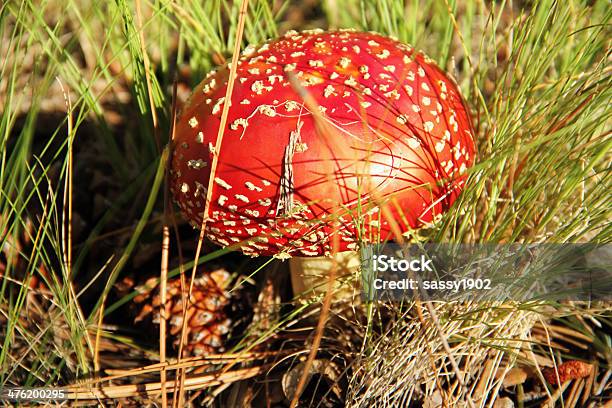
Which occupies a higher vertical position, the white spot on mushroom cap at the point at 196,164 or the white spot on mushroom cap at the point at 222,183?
the white spot on mushroom cap at the point at 196,164

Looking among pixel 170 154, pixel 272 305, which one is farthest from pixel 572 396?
pixel 170 154

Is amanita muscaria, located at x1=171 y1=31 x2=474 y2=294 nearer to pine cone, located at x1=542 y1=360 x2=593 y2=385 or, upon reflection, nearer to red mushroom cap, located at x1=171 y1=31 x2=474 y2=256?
red mushroom cap, located at x1=171 y1=31 x2=474 y2=256

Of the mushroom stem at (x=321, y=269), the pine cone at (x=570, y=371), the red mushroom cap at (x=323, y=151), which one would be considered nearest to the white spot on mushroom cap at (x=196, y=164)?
the red mushroom cap at (x=323, y=151)

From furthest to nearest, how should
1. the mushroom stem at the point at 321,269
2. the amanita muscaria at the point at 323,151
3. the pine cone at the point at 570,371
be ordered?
the mushroom stem at the point at 321,269
the pine cone at the point at 570,371
the amanita muscaria at the point at 323,151

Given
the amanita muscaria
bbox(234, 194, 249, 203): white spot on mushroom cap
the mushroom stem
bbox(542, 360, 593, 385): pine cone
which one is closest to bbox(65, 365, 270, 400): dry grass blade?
the mushroom stem

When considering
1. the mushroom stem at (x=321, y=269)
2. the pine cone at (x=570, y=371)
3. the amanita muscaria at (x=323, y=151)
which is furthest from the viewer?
the mushroom stem at (x=321, y=269)

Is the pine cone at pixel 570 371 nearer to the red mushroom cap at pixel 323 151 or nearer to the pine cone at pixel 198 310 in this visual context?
the red mushroom cap at pixel 323 151
